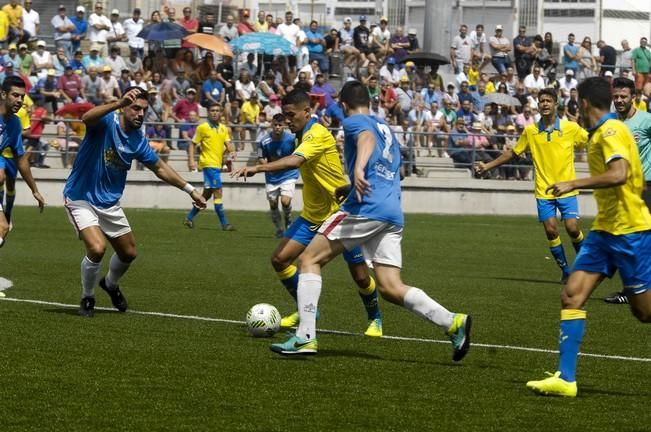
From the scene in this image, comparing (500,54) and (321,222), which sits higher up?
(500,54)

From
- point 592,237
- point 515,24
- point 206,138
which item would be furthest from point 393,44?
point 592,237

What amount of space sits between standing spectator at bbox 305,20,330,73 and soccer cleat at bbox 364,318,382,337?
24840mm

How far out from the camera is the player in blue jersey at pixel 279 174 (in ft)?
73.7

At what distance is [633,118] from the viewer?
563 inches

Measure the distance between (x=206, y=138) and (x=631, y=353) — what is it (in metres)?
16.1

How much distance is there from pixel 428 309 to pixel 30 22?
26244 millimetres

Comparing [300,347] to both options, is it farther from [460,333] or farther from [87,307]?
[87,307]

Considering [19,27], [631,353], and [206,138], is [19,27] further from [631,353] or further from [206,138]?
[631,353]

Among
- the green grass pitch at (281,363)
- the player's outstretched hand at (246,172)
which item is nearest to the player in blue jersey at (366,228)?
the green grass pitch at (281,363)

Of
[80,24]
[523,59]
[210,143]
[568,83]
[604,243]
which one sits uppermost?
[80,24]

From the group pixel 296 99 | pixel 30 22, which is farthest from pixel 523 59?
pixel 296 99

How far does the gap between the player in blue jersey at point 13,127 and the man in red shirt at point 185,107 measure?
16863 mm

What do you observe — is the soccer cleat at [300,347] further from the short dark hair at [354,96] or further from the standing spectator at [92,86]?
the standing spectator at [92,86]

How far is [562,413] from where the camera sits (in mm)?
8195
